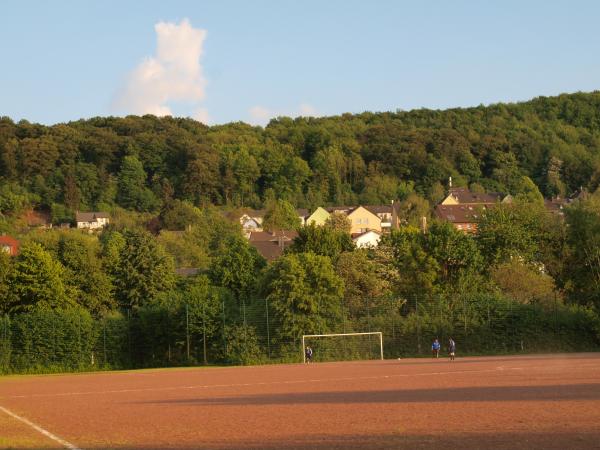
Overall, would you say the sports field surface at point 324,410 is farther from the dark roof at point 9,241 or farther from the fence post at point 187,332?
the dark roof at point 9,241

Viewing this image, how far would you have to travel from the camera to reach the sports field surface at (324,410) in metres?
17.6

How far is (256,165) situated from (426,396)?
151 meters

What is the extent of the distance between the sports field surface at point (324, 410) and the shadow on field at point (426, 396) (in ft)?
0.11

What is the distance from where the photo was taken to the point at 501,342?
52.2 metres

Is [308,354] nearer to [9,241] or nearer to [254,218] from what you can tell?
[9,241]

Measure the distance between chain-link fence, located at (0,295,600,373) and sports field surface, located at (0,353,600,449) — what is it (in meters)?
10.1

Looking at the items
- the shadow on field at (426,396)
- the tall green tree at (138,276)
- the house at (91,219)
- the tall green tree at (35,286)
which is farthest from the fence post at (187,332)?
the house at (91,219)

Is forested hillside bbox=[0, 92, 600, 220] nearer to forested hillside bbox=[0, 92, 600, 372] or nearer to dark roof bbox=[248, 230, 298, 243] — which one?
dark roof bbox=[248, 230, 298, 243]

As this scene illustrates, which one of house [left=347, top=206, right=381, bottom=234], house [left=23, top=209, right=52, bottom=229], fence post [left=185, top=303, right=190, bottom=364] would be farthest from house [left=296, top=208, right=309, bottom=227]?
fence post [left=185, top=303, right=190, bottom=364]

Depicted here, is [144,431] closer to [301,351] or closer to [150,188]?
[301,351]

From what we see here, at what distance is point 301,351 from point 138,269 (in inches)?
750

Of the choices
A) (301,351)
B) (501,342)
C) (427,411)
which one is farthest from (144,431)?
(501,342)

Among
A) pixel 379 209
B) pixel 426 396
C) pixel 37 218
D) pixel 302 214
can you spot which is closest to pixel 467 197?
pixel 379 209

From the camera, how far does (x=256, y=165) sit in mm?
176000
